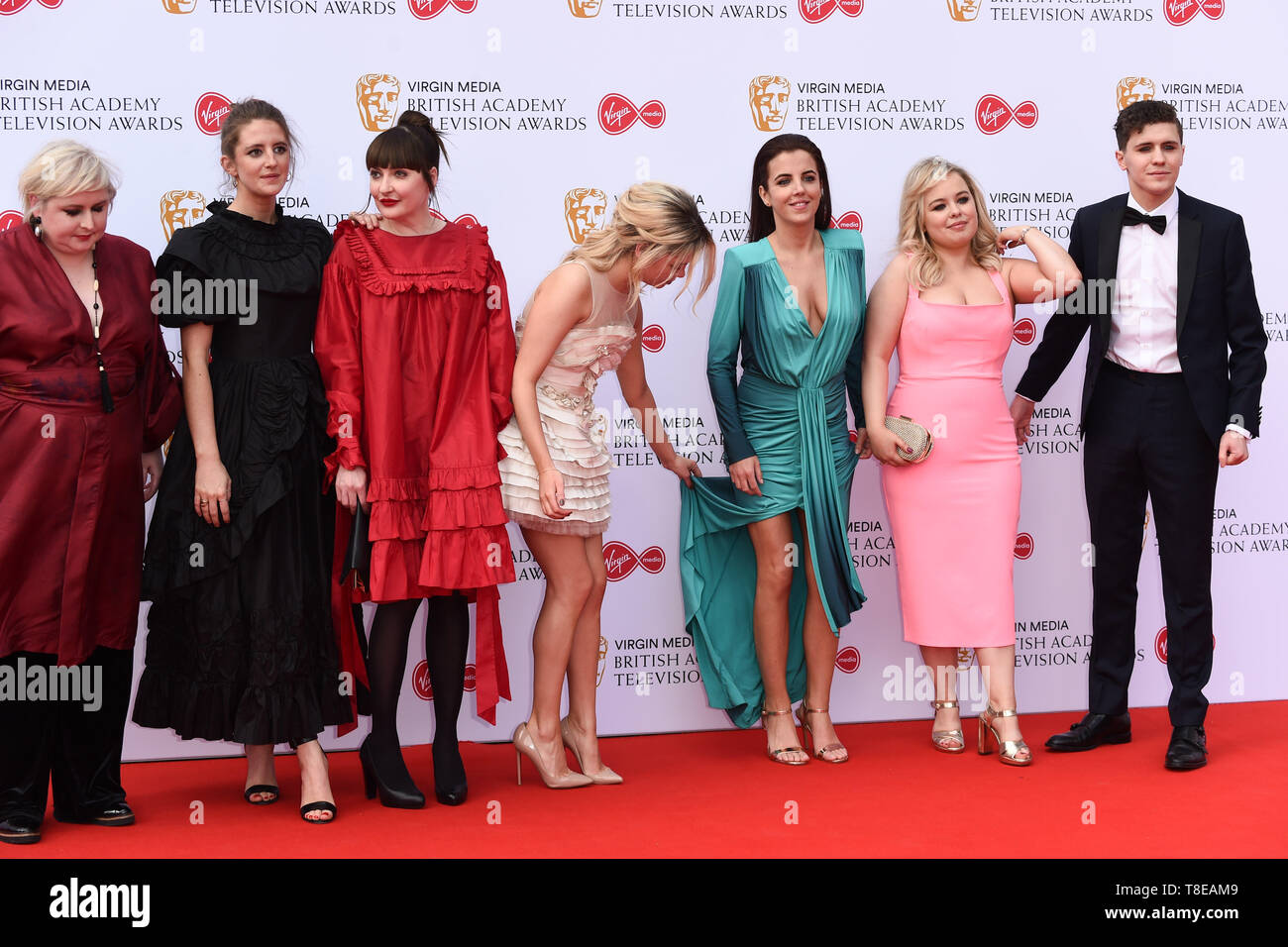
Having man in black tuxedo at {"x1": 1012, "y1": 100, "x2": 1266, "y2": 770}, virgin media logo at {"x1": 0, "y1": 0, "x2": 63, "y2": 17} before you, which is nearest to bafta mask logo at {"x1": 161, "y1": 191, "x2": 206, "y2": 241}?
virgin media logo at {"x1": 0, "y1": 0, "x2": 63, "y2": 17}

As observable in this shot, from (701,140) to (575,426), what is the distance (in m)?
1.31

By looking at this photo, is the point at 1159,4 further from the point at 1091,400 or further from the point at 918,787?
the point at 918,787

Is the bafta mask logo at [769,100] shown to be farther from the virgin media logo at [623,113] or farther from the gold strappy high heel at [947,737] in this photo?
the gold strappy high heel at [947,737]

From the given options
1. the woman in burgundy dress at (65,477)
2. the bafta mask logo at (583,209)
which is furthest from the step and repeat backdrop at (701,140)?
the woman in burgundy dress at (65,477)

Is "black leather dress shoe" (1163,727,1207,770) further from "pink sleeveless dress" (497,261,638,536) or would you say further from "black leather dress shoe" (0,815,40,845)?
"black leather dress shoe" (0,815,40,845)

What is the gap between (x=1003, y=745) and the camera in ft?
12.1

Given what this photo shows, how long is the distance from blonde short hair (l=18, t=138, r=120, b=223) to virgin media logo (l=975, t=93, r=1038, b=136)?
9.19ft

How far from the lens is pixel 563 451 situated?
11.0 ft

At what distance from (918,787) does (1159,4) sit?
9.31ft

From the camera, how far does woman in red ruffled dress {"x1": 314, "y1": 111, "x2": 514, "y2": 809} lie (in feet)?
10.2

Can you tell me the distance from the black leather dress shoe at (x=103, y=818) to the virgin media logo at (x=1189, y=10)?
13.6 ft

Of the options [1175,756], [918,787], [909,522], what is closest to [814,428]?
[909,522]

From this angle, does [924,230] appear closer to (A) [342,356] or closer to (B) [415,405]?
(B) [415,405]

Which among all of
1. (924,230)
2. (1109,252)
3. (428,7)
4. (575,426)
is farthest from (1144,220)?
(428,7)
